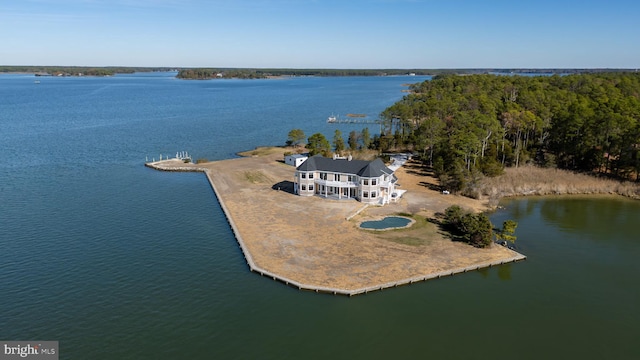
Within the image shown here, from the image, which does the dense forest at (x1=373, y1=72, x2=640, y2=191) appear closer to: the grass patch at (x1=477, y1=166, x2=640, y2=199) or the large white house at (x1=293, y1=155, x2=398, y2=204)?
the grass patch at (x1=477, y1=166, x2=640, y2=199)

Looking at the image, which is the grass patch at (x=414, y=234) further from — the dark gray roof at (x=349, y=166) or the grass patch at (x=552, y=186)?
the grass patch at (x=552, y=186)

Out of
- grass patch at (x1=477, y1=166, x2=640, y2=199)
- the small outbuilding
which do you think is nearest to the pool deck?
grass patch at (x1=477, y1=166, x2=640, y2=199)

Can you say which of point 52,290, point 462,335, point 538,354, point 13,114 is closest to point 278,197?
point 52,290

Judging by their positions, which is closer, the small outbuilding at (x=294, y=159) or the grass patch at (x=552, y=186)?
the grass patch at (x=552, y=186)

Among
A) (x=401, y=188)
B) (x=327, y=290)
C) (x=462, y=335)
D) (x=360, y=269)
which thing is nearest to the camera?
(x=462, y=335)

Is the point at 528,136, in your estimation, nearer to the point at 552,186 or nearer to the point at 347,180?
the point at 552,186

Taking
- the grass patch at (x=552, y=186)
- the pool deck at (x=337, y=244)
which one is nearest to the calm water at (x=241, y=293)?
the pool deck at (x=337, y=244)

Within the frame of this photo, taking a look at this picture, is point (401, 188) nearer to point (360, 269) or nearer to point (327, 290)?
point (360, 269)

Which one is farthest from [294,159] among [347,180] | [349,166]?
[347,180]
